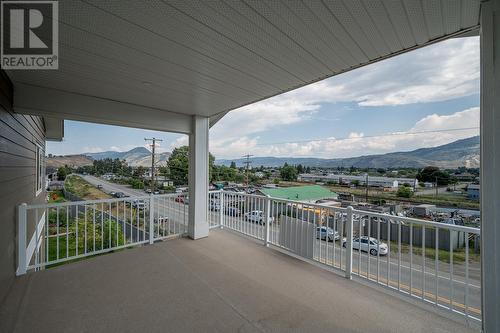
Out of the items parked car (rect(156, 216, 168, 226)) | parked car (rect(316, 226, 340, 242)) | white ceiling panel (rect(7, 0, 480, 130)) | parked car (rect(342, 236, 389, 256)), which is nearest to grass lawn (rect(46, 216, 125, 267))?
parked car (rect(156, 216, 168, 226))

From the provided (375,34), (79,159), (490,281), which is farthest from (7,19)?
(79,159)

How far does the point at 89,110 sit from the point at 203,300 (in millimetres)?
2856

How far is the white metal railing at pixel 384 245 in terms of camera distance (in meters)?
2.00

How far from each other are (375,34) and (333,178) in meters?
1.98

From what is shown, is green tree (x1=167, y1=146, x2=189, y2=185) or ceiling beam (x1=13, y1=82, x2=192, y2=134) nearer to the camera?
ceiling beam (x1=13, y1=82, x2=192, y2=134)

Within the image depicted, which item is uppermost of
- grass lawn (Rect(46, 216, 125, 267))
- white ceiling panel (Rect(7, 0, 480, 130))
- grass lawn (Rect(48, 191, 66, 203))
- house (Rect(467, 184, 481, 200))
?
white ceiling panel (Rect(7, 0, 480, 130))

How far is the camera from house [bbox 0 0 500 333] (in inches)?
53.0

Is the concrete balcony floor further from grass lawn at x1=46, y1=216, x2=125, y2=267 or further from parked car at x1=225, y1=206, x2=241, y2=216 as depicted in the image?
parked car at x1=225, y1=206, x2=241, y2=216

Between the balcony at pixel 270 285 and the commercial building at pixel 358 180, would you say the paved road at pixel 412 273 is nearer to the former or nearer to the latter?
the balcony at pixel 270 285

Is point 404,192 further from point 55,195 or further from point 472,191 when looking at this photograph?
point 55,195

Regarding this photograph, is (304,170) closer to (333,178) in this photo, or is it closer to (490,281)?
(333,178)

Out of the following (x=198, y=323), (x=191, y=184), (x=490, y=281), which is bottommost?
(x=198, y=323)

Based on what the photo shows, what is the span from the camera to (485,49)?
1.31 m

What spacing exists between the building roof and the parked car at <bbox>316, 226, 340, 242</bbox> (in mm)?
462
